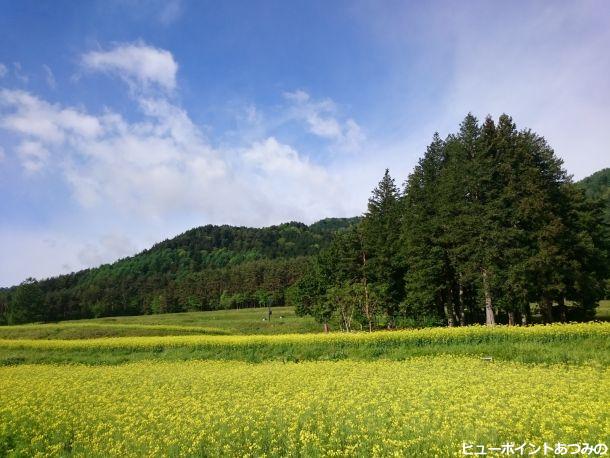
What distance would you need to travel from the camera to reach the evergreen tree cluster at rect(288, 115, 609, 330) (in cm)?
3297

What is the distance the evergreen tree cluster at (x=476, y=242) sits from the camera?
108ft

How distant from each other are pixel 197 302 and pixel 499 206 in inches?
4125

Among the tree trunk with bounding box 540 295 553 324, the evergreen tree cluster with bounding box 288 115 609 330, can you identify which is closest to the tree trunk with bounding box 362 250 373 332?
the evergreen tree cluster with bounding box 288 115 609 330

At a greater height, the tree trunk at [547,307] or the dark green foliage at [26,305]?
the dark green foliage at [26,305]

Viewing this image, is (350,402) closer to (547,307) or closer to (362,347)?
(362,347)

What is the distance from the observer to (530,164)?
3484 centimetres

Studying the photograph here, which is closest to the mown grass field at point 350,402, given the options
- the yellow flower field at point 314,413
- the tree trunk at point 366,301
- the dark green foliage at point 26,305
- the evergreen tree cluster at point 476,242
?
the yellow flower field at point 314,413

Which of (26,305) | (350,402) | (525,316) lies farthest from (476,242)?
(26,305)

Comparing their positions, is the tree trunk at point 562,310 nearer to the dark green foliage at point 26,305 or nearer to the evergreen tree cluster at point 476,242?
the evergreen tree cluster at point 476,242

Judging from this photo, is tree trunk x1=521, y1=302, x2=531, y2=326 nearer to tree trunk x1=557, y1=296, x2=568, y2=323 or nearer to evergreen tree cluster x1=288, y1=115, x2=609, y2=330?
evergreen tree cluster x1=288, y1=115, x2=609, y2=330

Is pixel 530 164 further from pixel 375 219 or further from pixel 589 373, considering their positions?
pixel 589 373

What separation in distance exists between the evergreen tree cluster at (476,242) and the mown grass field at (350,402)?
31.4 ft

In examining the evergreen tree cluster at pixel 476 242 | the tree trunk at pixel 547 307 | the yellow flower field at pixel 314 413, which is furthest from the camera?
the tree trunk at pixel 547 307

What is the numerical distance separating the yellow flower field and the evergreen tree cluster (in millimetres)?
16135
